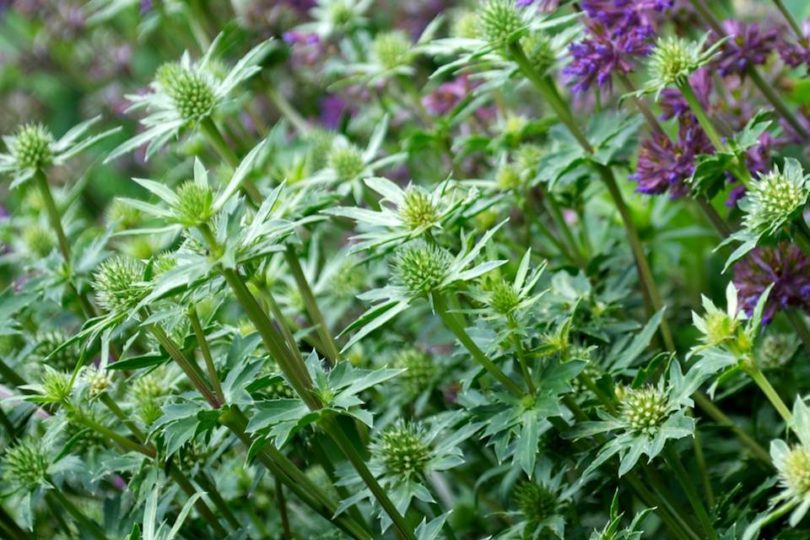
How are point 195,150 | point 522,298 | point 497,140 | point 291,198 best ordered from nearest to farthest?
1. point 522,298
2. point 291,198
3. point 497,140
4. point 195,150

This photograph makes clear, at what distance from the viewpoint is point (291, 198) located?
1.36 m

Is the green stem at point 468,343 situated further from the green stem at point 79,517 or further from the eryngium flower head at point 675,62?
the green stem at point 79,517

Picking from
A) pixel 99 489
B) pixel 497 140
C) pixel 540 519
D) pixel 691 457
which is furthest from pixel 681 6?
pixel 99 489

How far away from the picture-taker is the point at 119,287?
43.3 inches

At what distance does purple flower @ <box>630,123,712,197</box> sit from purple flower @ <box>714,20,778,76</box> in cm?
14

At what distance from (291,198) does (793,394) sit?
2.50 ft

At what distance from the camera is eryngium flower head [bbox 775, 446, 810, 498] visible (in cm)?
91

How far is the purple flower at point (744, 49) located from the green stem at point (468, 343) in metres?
0.61

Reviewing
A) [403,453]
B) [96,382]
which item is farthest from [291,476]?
[96,382]

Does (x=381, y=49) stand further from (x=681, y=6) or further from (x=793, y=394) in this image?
(x=793, y=394)

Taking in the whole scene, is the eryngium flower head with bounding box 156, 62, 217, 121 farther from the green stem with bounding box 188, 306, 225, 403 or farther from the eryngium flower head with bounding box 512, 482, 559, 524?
the eryngium flower head with bounding box 512, 482, 559, 524

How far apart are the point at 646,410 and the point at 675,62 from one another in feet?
1.45

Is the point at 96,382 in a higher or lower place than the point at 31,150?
lower

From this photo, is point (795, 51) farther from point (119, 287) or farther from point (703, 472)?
point (119, 287)
